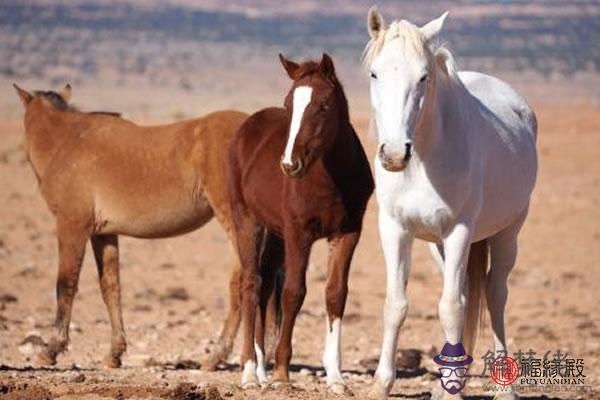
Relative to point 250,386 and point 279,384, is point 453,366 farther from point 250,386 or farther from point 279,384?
point 250,386

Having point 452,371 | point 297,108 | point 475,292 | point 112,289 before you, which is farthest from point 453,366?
point 112,289

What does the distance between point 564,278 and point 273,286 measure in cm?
720

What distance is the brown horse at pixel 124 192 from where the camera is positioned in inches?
409

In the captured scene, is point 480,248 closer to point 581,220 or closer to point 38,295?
point 38,295

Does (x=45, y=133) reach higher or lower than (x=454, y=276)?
higher

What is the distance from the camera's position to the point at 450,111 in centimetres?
757

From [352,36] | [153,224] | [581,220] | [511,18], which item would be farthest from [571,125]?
[511,18]

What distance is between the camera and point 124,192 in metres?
10.7

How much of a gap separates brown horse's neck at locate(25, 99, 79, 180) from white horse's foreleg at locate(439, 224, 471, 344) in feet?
15.3

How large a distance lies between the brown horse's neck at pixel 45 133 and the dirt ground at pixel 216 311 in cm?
153

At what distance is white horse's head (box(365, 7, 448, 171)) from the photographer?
681cm

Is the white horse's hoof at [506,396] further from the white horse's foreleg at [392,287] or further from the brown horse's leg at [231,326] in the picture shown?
the brown horse's leg at [231,326]

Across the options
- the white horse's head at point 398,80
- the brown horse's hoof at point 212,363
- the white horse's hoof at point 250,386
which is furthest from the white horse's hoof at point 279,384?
the white horse's head at point 398,80

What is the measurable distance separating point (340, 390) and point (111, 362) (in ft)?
8.96
